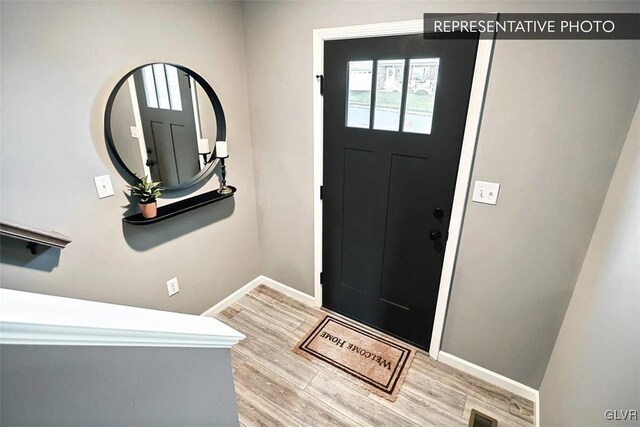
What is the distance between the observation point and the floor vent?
65.7 inches

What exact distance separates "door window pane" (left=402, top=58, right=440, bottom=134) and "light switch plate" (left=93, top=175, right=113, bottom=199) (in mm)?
1633

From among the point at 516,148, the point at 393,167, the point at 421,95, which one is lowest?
the point at 393,167

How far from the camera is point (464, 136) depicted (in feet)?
5.20

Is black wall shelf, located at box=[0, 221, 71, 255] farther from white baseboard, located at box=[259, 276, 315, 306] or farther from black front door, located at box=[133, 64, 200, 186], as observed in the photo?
white baseboard, located at box=[259, 276, 315, 306]

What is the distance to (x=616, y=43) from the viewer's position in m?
1.19

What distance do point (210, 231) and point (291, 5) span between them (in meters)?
1.59

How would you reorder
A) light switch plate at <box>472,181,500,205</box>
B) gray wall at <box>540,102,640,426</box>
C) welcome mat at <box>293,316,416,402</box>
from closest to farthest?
gray wall at <box>540,102,640,426</box>, light switch plate at <box>472,181,500,205</box>, welcome mat at <box>293,316,416,402</box>

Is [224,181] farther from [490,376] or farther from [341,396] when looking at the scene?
[490,376]

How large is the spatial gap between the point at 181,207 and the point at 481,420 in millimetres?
2128

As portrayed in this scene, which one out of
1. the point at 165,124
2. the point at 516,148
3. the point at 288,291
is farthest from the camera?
the point at 288,291

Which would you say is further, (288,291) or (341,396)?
(288,291)

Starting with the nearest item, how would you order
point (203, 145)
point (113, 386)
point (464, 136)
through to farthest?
point (113, 386) < point (464, 136) < point (203, 145)

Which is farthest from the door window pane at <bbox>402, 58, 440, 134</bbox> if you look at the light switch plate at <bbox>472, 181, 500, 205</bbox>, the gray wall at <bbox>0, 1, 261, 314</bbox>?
the gray wall at <bbox>0, 1, 261, 314</bbox>

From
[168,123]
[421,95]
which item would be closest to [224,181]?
[168,123]
